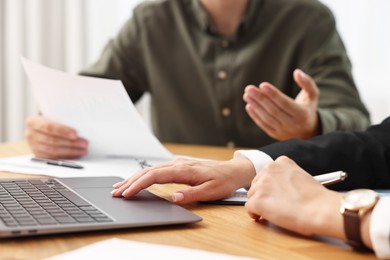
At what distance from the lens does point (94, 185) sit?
98cm

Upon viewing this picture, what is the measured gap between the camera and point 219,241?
2.38 feet

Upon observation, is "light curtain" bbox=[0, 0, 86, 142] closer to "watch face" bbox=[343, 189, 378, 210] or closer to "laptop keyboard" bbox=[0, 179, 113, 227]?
"laptop keyboard" bbox=[0, 179, 113, 227]

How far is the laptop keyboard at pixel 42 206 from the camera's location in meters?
0.74

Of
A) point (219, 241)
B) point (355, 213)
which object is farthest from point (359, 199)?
point (219, 241)

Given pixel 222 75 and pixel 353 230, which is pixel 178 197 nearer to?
pixel 353 230

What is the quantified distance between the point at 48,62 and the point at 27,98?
18cm

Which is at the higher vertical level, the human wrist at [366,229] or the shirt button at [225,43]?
the shirt button at [225,43]

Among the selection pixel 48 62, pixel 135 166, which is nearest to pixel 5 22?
pixel 48 62

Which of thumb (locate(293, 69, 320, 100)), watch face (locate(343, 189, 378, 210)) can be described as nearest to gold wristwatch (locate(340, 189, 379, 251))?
watch face (locate(343, 189, 378, 210))

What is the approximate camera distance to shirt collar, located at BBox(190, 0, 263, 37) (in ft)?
6.09

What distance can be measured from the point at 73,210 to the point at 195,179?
0.21 m

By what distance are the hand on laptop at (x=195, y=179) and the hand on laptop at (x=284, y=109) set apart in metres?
0.37

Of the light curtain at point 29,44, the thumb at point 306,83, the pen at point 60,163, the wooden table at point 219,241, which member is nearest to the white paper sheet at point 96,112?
the pen at point 60,163

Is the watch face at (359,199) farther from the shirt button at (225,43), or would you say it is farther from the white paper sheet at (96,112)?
the shirt button at (225,43)
